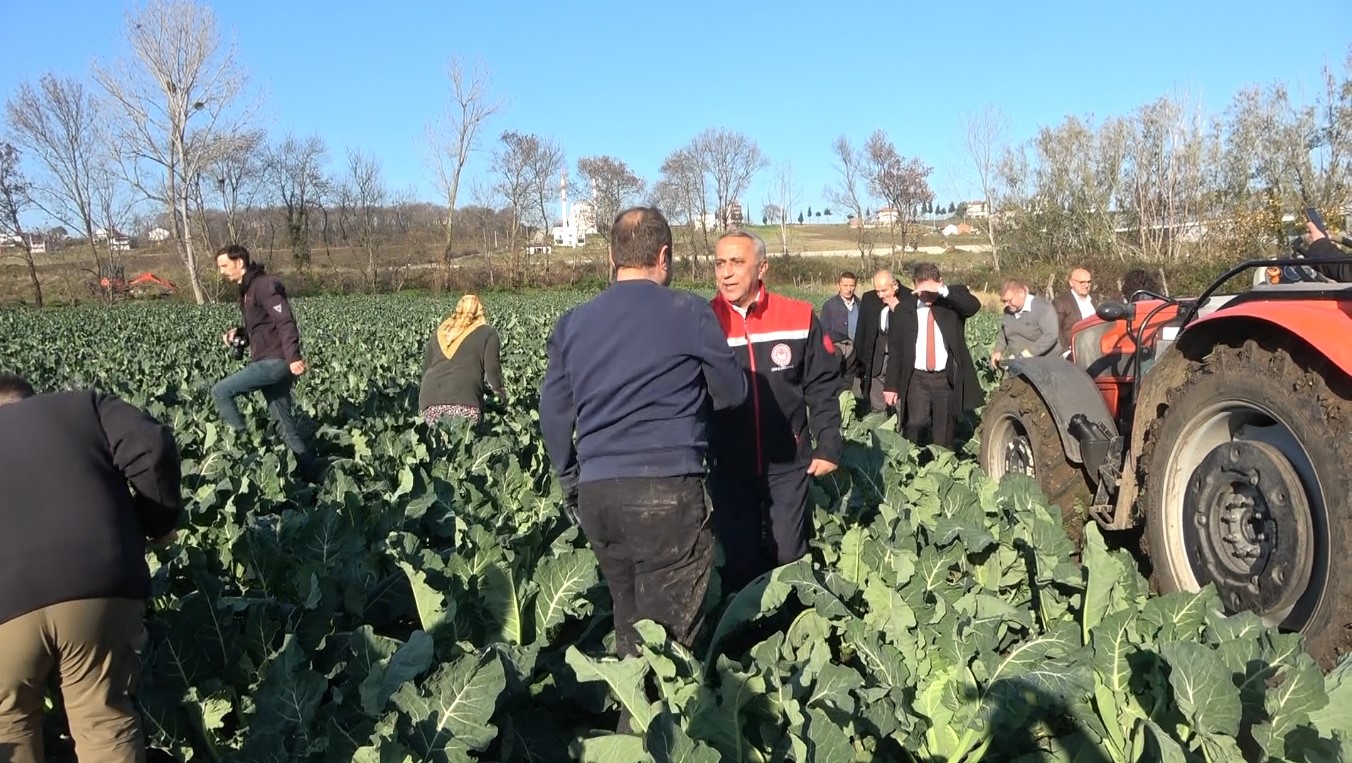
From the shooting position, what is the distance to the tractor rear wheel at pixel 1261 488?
296 centimetres

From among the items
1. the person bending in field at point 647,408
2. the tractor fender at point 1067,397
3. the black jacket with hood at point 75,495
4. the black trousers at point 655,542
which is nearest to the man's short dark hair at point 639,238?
the person bending in field at point 647,408

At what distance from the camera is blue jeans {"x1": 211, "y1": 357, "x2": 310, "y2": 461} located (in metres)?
7.42

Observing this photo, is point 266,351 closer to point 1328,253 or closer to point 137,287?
point 1328,253

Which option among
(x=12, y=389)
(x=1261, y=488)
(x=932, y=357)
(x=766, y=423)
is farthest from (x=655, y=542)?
(x=932, y=357)

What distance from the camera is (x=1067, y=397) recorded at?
5047 millimetres

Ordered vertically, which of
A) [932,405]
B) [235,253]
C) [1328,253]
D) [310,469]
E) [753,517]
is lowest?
[310,469]

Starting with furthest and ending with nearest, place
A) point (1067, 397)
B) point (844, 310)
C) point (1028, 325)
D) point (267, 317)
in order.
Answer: point (844, 310), point (1028, 325), point (267, 317), point (1067, 397)

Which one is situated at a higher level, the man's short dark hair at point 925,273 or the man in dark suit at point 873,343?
the man's short dark hair at point 925,273

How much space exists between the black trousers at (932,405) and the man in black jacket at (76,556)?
18.8 feet

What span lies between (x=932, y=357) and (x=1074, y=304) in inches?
82.2

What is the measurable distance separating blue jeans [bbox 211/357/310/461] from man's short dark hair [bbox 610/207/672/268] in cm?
526

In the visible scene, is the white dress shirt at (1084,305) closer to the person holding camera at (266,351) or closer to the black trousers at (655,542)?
the black trousers at (655,542)

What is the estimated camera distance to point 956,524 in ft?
13.2

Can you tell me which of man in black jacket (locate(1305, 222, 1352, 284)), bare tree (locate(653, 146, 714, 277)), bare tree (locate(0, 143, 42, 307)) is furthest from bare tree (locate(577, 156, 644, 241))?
man in black jacket (locate(1305, 222, 1352, 284))
